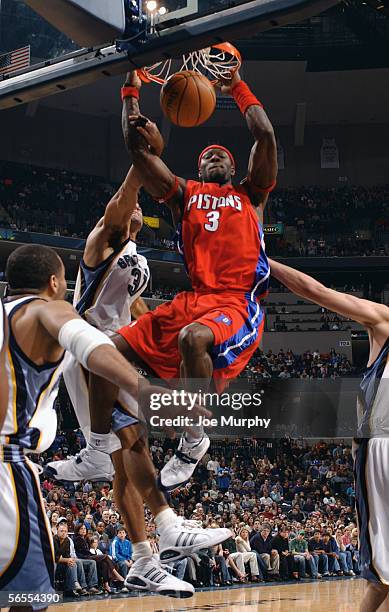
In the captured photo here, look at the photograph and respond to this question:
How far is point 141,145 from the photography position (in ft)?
16.5

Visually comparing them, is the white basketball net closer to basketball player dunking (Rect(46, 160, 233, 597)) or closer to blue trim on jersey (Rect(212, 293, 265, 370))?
basketball player dunking (Rect(46, 160, 233, 597))

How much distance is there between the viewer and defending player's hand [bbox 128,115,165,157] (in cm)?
498

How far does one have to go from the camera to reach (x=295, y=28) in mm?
23547

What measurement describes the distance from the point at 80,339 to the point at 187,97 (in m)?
2.56

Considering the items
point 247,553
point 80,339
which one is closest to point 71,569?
point 247,553

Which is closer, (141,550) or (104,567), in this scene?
(141,550)

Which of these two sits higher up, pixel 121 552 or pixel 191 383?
pixel 191 383

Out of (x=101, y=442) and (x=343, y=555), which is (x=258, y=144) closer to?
(x=101, y=442)

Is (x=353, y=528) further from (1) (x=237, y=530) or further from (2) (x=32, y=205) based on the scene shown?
(2) (x=32, y=205)

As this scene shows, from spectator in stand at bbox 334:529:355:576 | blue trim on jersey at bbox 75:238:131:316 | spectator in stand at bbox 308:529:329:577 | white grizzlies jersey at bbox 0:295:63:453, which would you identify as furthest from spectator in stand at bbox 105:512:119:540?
white grizzlies jersey at bbox 0:295:63:453

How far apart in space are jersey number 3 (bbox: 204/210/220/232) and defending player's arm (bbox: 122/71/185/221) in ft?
1.11

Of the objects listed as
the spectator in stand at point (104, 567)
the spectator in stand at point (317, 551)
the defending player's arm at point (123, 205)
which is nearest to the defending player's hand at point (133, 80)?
the defending player's arm at point (123, 205)

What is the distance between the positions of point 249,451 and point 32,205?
37.6ft

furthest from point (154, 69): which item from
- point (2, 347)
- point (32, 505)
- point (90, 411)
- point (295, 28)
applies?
point (295, 28)
